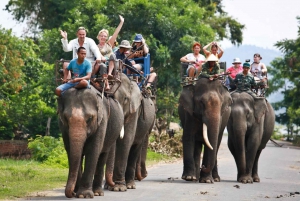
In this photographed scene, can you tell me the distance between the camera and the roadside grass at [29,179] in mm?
17797

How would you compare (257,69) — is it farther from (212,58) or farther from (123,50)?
(123,50)

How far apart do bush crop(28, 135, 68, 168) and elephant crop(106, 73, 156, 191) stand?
5.54 m

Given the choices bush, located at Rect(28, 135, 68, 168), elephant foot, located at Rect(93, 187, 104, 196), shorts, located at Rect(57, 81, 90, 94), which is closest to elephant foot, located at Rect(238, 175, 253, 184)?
bush, located at Rect(28, 135, 68, 168)

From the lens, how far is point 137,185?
68.0 feet

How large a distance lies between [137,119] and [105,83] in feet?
10.3

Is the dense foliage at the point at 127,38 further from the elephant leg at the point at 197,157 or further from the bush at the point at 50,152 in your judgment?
the elephant leg at the point at 197,157

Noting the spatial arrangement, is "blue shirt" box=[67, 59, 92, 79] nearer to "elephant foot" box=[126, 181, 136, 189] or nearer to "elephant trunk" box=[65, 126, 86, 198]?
"elephant trunk" box=[65, 126, 86, 198]

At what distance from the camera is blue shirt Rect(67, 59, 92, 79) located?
17.1 metres

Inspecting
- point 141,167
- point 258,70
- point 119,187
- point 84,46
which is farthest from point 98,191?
point 258,70

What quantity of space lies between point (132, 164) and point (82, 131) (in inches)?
195

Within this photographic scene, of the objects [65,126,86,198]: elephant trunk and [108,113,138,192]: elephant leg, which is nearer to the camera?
[65,126,86,198]: elephant trunk

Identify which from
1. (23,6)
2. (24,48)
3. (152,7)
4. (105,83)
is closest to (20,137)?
(24,48)

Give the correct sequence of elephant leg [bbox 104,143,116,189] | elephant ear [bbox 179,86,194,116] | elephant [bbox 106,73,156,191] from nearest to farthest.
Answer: elephant leg [bbox 104,143,116,189], elephant [bbox 106,73,156,191], elephant ear [bbox 179,86,194,116]

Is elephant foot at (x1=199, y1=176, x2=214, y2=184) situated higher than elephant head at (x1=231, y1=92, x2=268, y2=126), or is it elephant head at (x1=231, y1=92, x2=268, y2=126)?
elephant head at (x1=231, y1=92, x2=268, y2=126)
